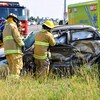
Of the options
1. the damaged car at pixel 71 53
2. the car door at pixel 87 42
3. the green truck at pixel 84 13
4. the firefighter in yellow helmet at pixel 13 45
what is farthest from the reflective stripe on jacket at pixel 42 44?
the green truck at pixel 84 13

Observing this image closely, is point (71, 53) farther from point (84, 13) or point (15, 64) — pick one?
point (84, 13)

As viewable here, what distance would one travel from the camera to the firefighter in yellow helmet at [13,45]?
7273mm

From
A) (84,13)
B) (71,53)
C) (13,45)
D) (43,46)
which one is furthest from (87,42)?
(84,13)

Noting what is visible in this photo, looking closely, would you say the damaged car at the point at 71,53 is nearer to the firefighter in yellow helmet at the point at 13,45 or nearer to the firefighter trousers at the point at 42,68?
the firefighter trousers at the point at 42,68

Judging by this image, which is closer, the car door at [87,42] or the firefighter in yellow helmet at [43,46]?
the firefighter in yellow helmet at [43,46]

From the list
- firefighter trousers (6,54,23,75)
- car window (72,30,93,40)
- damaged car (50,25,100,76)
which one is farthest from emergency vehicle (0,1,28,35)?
firefighter trousers (6,54,23,75)

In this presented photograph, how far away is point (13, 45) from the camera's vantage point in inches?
290

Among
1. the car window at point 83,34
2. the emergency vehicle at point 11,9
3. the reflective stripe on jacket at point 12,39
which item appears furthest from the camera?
the emergency vehicle at point 11,9

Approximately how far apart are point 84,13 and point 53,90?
13.0 meters

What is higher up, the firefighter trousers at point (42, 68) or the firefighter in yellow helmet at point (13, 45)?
the firefighter in yellow helmet at point (13, 45)

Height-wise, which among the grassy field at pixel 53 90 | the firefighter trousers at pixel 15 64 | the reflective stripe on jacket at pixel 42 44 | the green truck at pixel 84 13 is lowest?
the grassy field at pixel 53 90

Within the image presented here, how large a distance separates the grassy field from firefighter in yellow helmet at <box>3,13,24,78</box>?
77cm

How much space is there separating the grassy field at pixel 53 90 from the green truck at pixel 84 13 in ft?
34.2

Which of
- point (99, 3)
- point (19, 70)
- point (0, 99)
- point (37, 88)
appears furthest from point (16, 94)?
point (99, 3)
